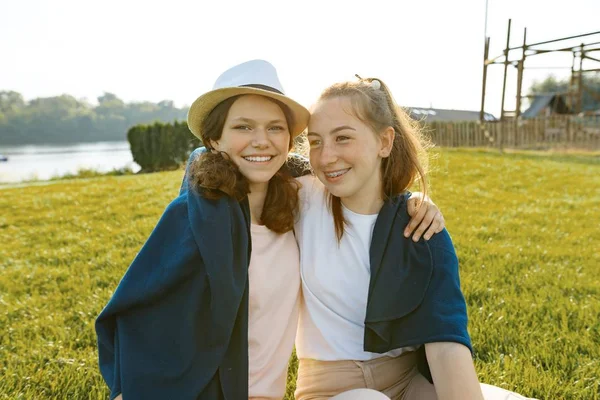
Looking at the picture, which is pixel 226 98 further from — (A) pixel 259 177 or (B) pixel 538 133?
(B) pixel 538 133

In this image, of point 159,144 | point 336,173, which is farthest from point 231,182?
point 159,144

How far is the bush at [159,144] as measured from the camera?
73.5ft

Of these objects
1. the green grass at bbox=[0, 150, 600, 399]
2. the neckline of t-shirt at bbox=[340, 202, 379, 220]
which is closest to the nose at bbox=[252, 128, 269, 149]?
the neckline of t-shirt at bbox=[340, 202, 379, 220]

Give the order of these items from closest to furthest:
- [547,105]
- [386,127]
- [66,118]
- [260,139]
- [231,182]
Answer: [231,182], [260,139], [386,127], [547,105], [66,118]

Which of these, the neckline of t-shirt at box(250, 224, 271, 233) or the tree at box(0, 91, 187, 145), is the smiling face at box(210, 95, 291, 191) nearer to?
the neckline of t-shirt at box(250, 224, 271, 233)

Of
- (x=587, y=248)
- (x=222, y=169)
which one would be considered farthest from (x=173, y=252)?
(x=587, y=248)

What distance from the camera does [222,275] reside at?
74.1 inches

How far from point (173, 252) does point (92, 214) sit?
19.8 ft

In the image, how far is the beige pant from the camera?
215 centimetres

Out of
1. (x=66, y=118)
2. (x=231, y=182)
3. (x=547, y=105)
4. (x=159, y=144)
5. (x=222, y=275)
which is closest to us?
(x=222, y=275)

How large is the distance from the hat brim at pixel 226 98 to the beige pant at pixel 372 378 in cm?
97

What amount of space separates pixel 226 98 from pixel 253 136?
188 mm

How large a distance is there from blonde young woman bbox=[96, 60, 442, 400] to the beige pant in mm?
157

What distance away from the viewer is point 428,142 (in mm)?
2695
